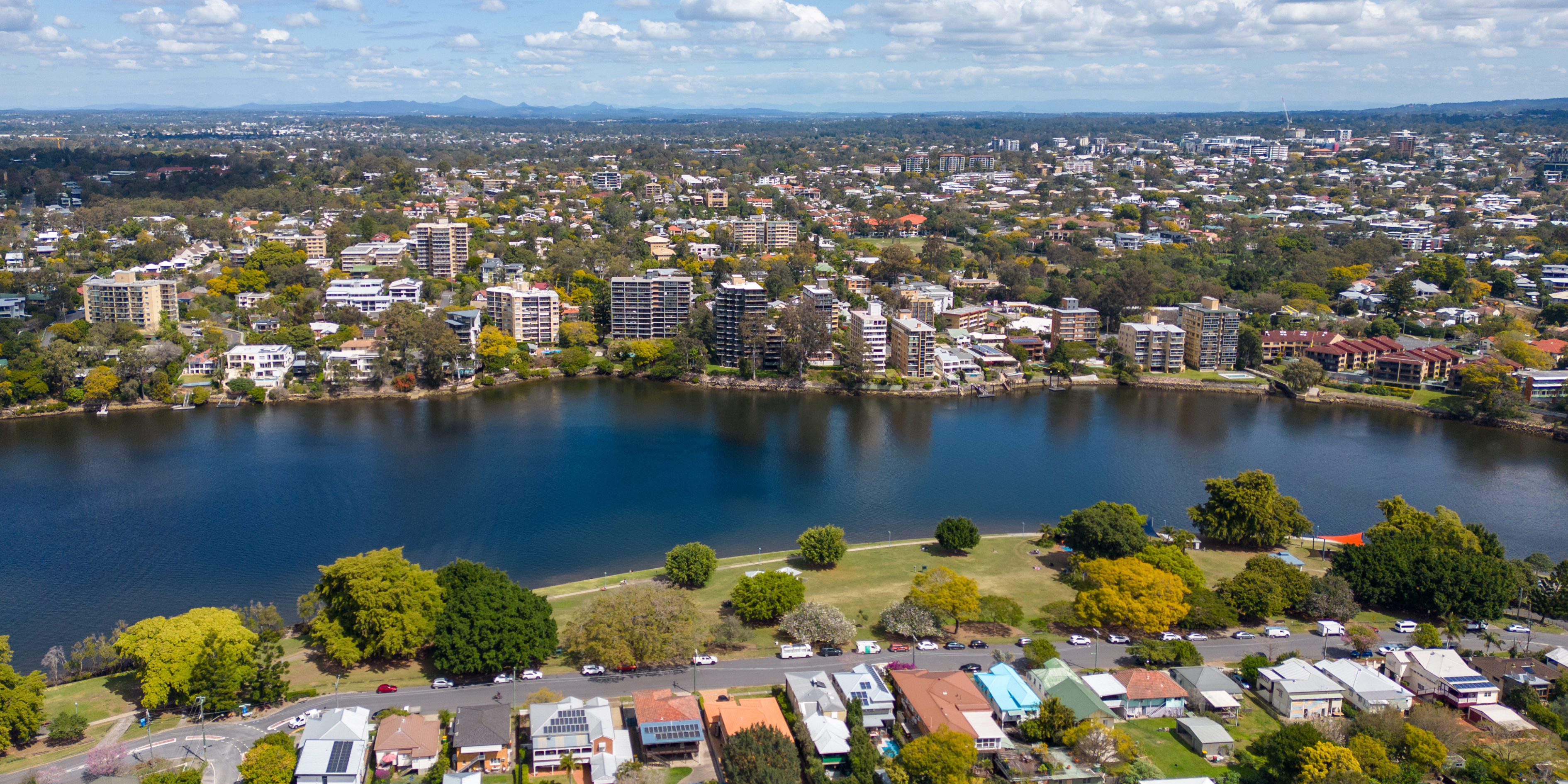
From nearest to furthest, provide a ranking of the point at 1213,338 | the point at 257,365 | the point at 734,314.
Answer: the point at 257,365
the point at 734,314
the point at 1213,338

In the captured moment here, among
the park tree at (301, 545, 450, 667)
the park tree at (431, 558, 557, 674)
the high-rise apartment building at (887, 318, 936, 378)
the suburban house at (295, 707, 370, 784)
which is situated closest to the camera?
the suburban house at (295, 707, 370, 784)

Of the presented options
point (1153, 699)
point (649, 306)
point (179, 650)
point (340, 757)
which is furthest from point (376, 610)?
point (649, 306)

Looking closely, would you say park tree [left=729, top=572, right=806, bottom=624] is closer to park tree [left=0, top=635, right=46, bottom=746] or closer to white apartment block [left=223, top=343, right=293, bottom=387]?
park tree [left=0, top=635, right=46, bottom=746]

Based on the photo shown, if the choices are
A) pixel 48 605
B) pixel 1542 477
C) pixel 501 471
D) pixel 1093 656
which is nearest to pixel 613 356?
pixel 501 471

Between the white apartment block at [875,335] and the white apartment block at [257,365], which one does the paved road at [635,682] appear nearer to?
the white apartment block at [875,335]

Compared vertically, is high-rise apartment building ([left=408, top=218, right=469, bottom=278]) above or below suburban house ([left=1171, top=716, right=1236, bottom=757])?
above

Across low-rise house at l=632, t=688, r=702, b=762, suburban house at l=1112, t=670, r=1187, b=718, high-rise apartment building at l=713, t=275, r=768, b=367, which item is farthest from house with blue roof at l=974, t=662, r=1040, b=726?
high-rise apartment building at l=713, t=275, r=768, b=367

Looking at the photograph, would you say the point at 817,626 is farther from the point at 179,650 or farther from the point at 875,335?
the point at 875,335
